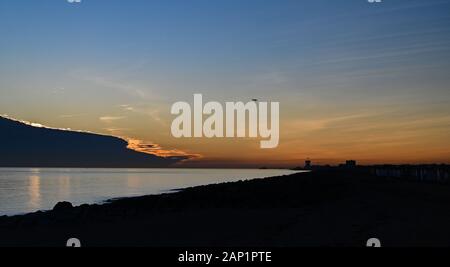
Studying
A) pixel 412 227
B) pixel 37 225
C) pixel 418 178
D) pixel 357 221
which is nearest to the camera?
pixel 412 227

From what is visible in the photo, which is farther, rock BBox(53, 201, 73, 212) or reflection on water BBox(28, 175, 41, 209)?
reflection on water BBox(28, 175, 41, 209)

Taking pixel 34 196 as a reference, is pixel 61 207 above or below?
above

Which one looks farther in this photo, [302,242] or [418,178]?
[418,178]

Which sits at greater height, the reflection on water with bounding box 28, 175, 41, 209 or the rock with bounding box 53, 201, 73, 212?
the rock with bounding box 53, 201, 73, 212

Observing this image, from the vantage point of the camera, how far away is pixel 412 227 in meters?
11.8

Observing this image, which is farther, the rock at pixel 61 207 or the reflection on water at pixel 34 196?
the reflection on water at pixel 34 196

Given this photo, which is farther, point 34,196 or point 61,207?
point 34,196

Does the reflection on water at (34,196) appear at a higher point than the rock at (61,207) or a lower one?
lower
